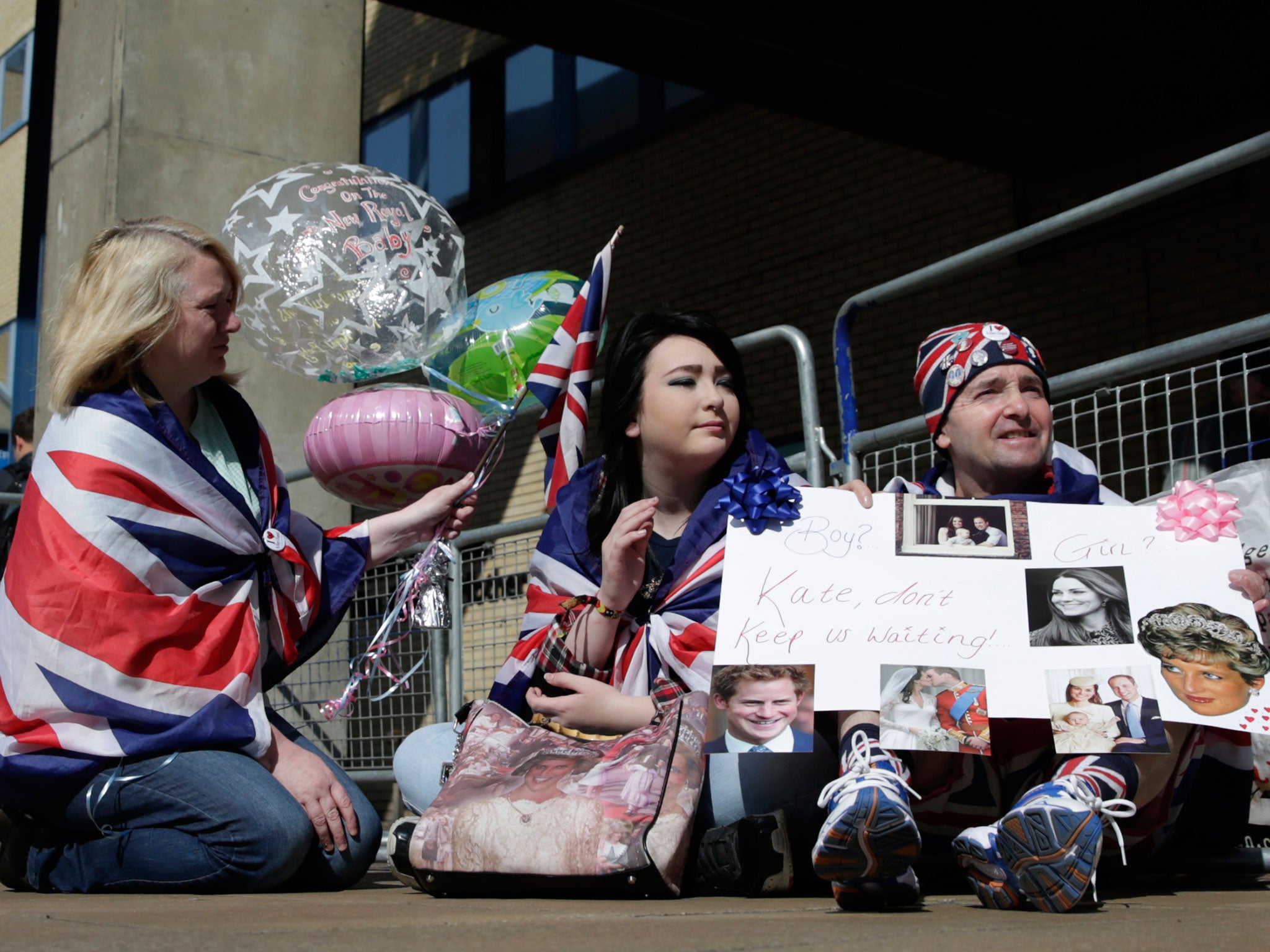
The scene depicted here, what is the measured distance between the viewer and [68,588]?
9.57 ft

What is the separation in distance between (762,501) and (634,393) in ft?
2.51

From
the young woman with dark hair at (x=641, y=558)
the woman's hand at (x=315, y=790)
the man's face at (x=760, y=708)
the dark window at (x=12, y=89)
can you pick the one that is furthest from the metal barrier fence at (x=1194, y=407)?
the dark window at (x=12, y=89)

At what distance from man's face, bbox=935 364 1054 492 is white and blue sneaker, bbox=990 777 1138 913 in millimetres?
965

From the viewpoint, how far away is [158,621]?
2.95m

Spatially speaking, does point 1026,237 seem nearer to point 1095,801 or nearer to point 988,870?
point 1095,801

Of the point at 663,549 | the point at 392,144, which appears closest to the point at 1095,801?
the point at 663,549

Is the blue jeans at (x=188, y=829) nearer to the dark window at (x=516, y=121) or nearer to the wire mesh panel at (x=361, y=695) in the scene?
the wire mesh panel at (x=361, y=695)

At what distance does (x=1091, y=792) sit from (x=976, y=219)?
772cm

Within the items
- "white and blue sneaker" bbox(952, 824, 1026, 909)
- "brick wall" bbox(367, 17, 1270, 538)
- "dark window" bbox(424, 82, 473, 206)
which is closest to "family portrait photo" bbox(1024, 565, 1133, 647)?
"white and blue sneaker" bbox(952, 824, 1026, 909)

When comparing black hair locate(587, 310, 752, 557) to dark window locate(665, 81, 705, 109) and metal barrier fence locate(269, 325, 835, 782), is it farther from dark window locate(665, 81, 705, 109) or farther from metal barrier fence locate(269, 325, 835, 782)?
dark window locate(665, 81, 705, 109)

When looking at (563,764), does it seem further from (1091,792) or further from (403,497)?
(403,497)

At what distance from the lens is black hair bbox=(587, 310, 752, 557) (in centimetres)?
334

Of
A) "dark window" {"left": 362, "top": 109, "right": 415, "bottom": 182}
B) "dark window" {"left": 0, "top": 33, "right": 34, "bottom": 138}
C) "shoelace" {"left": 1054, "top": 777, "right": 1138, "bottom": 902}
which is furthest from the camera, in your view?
"dark window" {"left": 0, "top": 33, "right": 34, "bottom": 138}

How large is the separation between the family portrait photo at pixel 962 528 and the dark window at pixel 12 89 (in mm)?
16556
